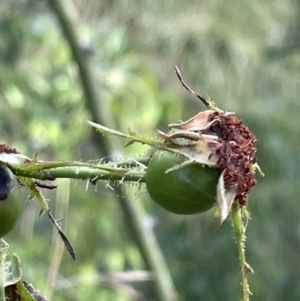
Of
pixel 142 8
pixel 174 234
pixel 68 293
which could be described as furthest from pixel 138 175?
pixel 174 234

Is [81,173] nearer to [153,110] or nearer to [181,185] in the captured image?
[181,185]

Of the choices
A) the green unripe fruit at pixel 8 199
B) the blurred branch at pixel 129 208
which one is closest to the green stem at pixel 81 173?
the green unripe fruit at pixel 8 199

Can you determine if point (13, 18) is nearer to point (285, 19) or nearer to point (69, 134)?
point (69, 134)

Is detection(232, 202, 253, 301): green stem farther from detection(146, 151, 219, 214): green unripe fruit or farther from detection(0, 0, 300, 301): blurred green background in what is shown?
detection(0, 0, 300, 301): blurred green background

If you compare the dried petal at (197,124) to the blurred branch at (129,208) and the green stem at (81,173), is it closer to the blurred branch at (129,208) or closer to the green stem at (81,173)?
the green stem at (81,173)


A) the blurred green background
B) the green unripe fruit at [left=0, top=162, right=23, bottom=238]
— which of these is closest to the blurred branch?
the blurred green background

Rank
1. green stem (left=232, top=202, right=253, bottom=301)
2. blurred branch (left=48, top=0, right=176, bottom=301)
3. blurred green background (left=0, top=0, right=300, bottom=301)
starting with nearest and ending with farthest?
green stem (left=232, top=202, right=253, bottom=301)
blurred branch (left=48, top=0, right=176, bottom=301)
blurred green background (left=0, top=0, right=300, bottom=301)
